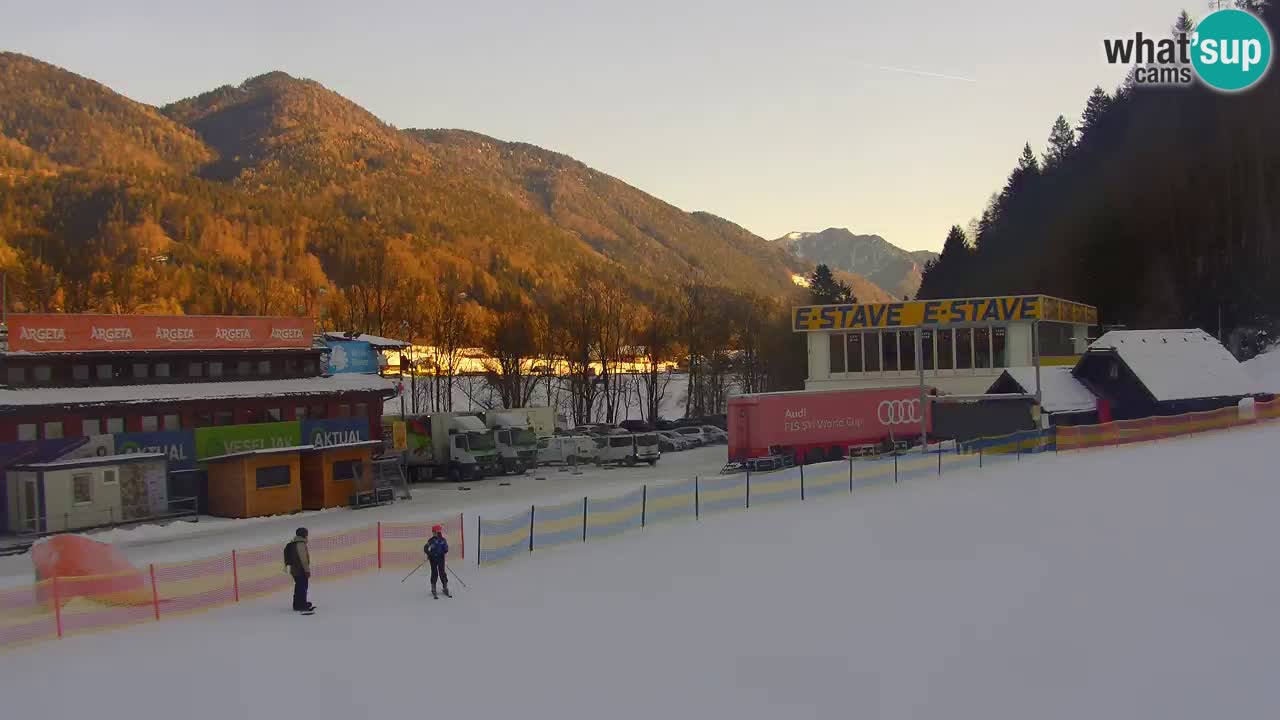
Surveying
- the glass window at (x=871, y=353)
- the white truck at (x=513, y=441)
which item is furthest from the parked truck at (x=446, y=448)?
the glass window at (x=871, y=353)

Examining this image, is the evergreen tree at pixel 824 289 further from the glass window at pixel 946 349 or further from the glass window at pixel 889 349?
the glass window at pixel 946 349

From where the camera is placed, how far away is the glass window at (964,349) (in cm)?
6078

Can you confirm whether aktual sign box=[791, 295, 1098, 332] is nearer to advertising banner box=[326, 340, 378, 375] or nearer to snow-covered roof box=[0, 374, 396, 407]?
advertising banner box=[326, 340, 378, 375]

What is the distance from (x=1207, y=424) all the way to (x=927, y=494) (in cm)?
2661

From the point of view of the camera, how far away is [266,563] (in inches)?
840

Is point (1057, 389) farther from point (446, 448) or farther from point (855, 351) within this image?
point (446, 448)

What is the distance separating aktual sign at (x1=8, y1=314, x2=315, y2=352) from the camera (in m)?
34.1

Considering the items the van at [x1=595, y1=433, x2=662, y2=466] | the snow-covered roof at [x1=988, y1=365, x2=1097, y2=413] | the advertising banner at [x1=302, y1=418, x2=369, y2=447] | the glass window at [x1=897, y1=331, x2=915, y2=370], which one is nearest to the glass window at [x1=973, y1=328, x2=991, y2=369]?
the glass window at [x1=897, y1=331, x2=915, y2=370]

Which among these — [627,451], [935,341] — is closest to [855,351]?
[935,341]

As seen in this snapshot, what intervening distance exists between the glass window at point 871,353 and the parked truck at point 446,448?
27.7 m

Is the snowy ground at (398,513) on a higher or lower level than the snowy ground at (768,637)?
lower

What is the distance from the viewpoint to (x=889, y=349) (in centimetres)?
6306

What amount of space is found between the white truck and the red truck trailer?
11347 millimetres

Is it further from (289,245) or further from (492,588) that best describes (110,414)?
(289,245)
